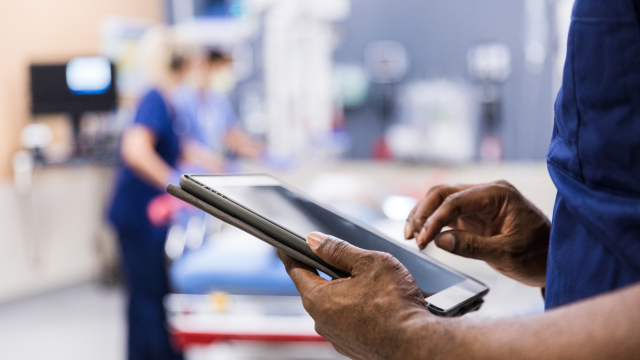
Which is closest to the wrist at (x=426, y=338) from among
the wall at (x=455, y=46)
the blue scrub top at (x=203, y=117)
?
the blue scrub top at (x=203, y=117)

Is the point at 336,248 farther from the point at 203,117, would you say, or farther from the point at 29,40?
the point at 29,40

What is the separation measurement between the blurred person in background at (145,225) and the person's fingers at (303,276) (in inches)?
77.8

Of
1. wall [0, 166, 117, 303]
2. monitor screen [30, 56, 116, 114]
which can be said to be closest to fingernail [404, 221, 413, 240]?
wall [0, 166, 117, 303]

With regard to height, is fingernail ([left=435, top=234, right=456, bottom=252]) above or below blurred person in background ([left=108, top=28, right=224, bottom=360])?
above

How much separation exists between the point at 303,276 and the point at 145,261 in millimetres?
2136

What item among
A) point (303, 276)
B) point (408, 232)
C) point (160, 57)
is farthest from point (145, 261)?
point (303, 276)

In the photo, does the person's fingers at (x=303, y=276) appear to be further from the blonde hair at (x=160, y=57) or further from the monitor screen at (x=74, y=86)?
the monitor screen at (x=74, y=86)

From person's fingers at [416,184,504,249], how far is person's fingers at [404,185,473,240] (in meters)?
0.03

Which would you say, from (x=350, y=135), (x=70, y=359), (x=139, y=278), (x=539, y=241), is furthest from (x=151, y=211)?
(x=350, y=135)

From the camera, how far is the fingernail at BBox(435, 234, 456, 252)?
871mm

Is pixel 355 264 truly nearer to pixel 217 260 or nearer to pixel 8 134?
pixel 217 260

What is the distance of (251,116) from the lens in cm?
538

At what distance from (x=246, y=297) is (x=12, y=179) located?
3029 mm

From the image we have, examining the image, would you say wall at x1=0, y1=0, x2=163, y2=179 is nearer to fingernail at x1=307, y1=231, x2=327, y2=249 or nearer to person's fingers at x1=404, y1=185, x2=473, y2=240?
person's fingers at x1=404, y1=185, x2=473, y2=240
